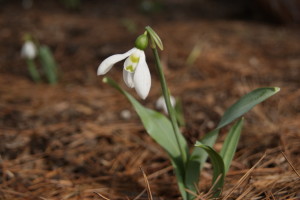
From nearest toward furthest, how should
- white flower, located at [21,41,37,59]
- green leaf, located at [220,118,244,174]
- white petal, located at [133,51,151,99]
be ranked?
white petal, located at [133,51,151,99] → green leaf, located at [220,118,244,174] → white flower, located at [21,41,37,59]

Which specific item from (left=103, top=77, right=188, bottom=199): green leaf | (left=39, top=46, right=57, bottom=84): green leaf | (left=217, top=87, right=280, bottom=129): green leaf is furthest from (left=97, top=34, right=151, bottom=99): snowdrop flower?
(left=39, top=46, right=57, bottom=84): green leaf

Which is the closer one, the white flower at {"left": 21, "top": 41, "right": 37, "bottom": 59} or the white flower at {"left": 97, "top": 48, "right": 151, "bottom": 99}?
the white flower at {"left": 97, "top": 48, "right": 151, "bottom": 99}

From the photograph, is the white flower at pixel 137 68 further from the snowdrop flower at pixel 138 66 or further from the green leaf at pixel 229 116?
the green leaf at pixel 229 116

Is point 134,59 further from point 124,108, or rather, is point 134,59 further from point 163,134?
point 124,108

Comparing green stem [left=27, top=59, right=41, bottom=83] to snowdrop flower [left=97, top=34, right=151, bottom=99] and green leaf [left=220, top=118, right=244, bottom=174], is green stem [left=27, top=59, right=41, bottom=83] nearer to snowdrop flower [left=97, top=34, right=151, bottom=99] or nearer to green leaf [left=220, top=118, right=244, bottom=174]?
snowdrop flower [left=97, top=34, right=151, bottom=99]


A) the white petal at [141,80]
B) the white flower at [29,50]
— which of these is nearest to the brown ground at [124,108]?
the white flower at [29,50]

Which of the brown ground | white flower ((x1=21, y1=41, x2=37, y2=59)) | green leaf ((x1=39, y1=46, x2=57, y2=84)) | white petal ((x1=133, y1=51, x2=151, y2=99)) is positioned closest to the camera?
white petal ((x1=133, y1=51, x2=151, y2=99))
